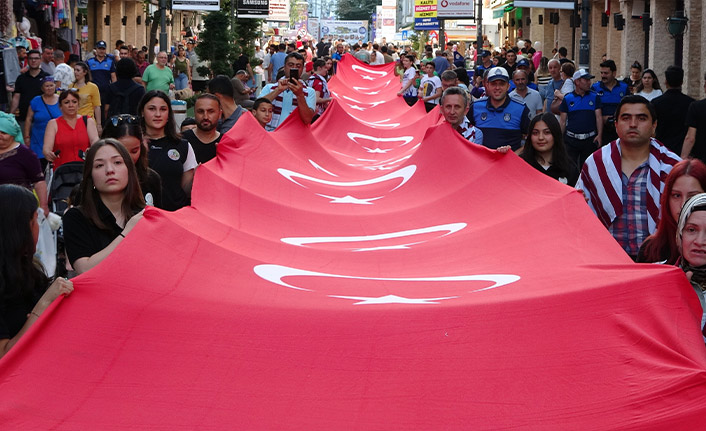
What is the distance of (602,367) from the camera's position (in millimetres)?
4523

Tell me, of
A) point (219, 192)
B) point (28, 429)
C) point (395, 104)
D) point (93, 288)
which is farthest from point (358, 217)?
point (395, 104)

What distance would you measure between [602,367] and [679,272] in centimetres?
63

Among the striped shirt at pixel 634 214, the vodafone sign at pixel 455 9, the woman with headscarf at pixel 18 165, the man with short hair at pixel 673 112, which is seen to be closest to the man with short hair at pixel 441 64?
the man with short hair at pixel 673 112

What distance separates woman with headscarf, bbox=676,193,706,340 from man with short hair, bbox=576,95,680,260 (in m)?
2.08

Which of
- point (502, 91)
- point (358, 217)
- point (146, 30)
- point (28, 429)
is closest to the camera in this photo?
point (28, 429)

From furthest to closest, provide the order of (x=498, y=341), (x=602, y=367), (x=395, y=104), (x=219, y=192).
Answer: (x=395, y=104)
(x=219, y=192)
(x=498, y=341)
(x=602, y=367)

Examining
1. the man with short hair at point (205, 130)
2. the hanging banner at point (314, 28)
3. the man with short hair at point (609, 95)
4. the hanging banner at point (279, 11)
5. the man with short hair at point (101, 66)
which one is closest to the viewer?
the man with short hair at point (205, 130)

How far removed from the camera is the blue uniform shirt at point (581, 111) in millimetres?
13805

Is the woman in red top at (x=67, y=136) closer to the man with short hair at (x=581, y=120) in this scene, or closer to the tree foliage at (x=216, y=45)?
the man with short hair at (x=581, y=120)

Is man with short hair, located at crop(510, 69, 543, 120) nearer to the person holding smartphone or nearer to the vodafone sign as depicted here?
the person holding smartphone

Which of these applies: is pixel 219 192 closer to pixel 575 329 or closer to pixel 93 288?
pixel 93 288

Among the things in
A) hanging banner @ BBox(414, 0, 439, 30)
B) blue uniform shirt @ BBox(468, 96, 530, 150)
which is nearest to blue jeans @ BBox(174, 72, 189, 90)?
blue uniform shirt @ BBox(468, 96, 530, 150)

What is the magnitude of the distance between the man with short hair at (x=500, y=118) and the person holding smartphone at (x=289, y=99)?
2.41m

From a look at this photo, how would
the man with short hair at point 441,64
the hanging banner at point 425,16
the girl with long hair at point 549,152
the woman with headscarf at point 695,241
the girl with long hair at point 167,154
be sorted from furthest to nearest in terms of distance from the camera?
the hanging banner at point 425,16, the man with short hair at point 441,64, the girl with long hair at point 549,152, the girl with long hair at point 167,154, the woman with headscarf at point 695,241
